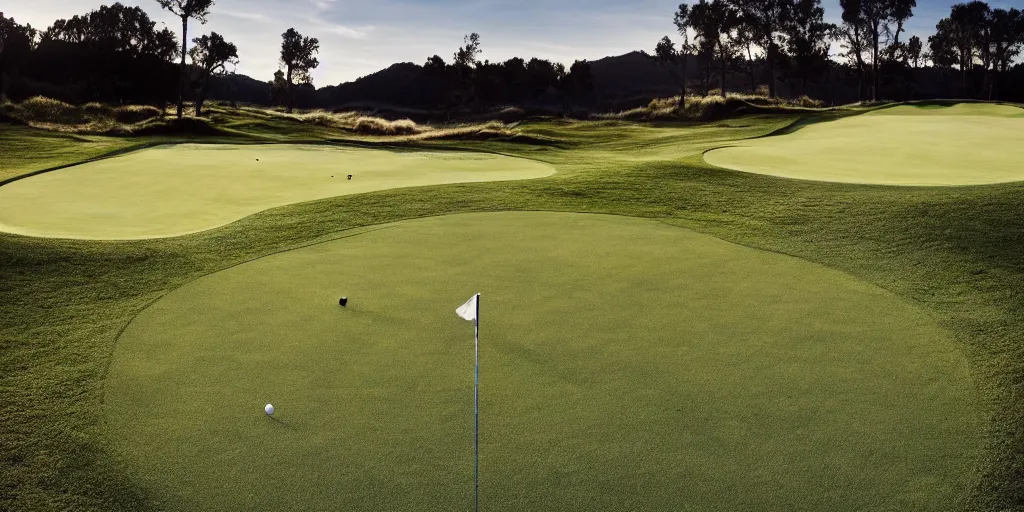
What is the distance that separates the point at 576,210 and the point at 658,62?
63039 millimetres

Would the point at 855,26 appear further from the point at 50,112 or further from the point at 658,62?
the point at 50,112

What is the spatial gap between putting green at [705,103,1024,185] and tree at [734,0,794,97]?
41.4 meters

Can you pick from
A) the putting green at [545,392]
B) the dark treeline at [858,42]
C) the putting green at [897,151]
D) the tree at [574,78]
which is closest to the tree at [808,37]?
the dark treeline at [858,42]

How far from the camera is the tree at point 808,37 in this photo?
211 ft

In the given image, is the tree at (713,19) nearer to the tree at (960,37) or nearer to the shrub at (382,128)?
the tree at (960,37)

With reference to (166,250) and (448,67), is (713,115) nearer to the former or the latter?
(166,250)

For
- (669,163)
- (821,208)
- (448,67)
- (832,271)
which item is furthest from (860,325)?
(448,67)

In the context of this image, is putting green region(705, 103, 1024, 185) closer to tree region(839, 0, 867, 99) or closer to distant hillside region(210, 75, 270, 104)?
tree region(839, 0, 867, 99)

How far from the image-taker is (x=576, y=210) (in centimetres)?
1121

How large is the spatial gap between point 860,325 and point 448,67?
8005 cm

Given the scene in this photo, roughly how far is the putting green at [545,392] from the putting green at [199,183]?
4.18 metres

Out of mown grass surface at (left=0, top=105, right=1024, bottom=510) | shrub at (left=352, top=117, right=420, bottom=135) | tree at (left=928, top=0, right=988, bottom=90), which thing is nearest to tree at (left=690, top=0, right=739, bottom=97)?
tree at (left=928, top=0, right=988, bottom=90)

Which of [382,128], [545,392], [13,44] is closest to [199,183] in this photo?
[545,392]

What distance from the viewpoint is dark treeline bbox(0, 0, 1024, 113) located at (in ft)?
192
